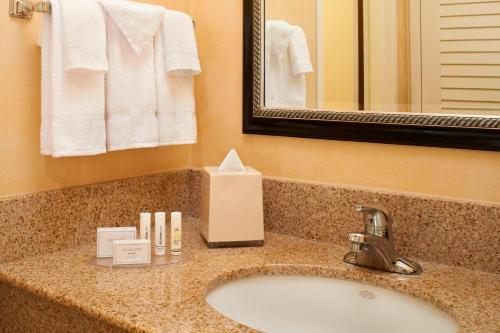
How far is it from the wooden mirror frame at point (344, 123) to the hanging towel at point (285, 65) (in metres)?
0.02

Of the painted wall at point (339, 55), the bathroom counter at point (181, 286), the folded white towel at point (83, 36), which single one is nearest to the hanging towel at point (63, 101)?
the folded white towel at point (83, 36)

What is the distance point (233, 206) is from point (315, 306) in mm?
304

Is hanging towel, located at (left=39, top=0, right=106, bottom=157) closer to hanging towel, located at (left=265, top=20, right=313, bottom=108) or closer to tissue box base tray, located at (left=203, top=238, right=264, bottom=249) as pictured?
tissue box base tray, located at (left=203, top=238, right=264, bottom=249)

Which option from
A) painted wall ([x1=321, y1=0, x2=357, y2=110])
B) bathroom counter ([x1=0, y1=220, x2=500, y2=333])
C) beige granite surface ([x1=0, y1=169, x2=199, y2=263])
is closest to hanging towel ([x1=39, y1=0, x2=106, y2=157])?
beige granite surface ([x1=0, y1=169, x2=199, y2=263])

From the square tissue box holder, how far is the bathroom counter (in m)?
0.03

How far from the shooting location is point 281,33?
1.44 metres

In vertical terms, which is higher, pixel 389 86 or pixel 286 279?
pixel 389 86

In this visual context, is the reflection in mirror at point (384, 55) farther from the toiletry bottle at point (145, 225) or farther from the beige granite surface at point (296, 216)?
the toiletry bottle at point (145, 225)

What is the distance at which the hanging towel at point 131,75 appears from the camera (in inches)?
50.1

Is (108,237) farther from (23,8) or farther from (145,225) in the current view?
(23,8)

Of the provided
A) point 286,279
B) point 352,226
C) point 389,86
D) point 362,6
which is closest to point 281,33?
point 362,6

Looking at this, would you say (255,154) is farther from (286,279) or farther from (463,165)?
(463,165)

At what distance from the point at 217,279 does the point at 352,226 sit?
1.23 ft

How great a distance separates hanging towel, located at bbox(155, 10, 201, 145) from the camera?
54.6 inches
